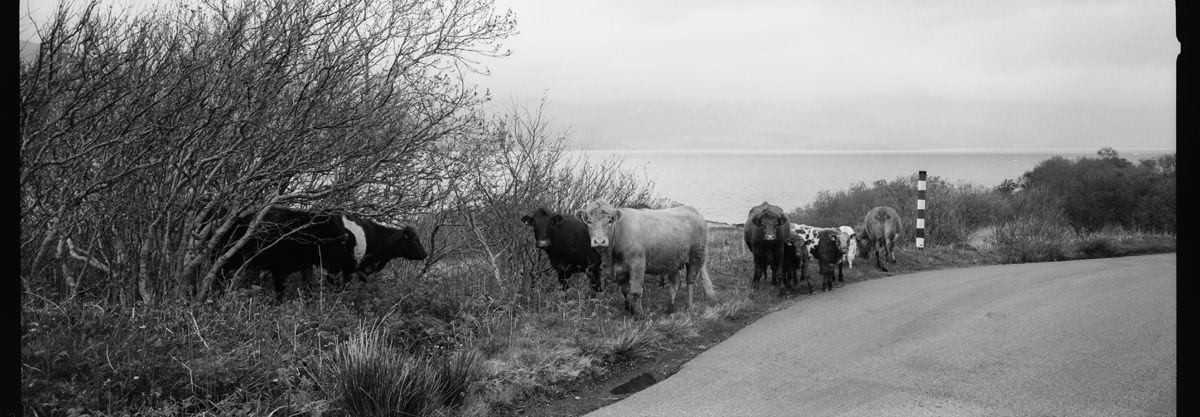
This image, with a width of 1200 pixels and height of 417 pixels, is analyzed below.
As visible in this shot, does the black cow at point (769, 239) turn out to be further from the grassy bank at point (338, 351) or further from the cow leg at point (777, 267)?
the grassy bank at point (338, 351)

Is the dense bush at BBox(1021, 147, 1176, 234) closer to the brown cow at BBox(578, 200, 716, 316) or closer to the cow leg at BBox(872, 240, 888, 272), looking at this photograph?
the cow leg at BBox(872, 240, 888, 272)

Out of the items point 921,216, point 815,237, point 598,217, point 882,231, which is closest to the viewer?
point 598,217

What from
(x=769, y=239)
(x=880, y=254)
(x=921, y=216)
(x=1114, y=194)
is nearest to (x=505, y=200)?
(x=769, y=239)

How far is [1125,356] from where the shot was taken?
295 inches

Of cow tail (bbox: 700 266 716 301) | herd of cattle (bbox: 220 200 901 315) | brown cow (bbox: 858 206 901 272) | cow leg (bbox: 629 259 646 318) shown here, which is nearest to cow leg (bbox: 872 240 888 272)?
brown cow (bbox: 858 206 901 272)

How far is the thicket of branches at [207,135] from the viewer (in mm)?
6316

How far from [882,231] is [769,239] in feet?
15.2

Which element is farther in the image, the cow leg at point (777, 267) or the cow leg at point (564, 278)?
the cow leg at point (777, 267)

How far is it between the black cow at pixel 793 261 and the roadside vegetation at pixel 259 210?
83.5 inches

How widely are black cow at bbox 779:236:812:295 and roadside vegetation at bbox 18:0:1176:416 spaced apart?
6.96 feet

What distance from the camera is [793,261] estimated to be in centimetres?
1305

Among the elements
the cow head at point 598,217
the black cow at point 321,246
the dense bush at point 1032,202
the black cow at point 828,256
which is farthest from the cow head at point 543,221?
the dense bush at point 1032,202

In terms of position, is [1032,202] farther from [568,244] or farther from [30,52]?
[30,52]

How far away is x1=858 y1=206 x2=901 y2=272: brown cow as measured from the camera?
1584 cm
